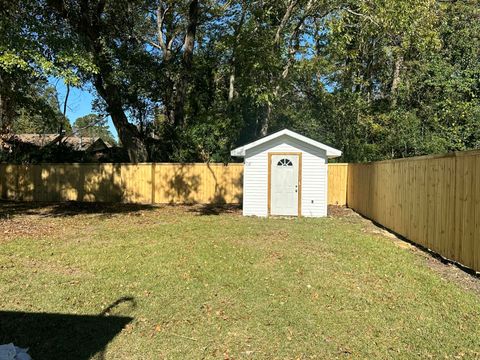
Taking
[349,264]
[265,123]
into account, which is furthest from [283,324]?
[265,123]

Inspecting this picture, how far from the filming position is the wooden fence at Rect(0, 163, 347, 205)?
1877 cm

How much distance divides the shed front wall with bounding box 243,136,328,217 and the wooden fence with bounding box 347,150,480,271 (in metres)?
Result: 2.29

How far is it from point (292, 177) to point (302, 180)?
36cm

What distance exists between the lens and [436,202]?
7.50 meters

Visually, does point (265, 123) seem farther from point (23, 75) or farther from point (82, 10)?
point (23, 75)

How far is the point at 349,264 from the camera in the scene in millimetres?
7031

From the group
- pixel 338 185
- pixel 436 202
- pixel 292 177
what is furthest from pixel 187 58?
pixel 436 202

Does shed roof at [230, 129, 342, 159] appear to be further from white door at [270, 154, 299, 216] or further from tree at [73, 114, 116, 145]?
tree at [73, 114, 116, 145]

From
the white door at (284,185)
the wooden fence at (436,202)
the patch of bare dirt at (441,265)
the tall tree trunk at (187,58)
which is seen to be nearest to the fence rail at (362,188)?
the wooden fence at (436,202)

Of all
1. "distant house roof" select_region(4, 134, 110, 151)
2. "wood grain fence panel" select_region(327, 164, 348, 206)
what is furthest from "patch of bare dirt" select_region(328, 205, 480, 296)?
"distant house roof" select_region(4, 134, 110, 151)

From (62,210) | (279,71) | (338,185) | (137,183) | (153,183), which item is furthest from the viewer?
(279,71)

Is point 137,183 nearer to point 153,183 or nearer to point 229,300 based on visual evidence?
point 153,183

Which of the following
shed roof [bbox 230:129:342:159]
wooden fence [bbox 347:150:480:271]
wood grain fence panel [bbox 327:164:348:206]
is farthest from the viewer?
wood grain fence panel [bbox 327:164:348:206]

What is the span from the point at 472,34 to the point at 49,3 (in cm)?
1755
